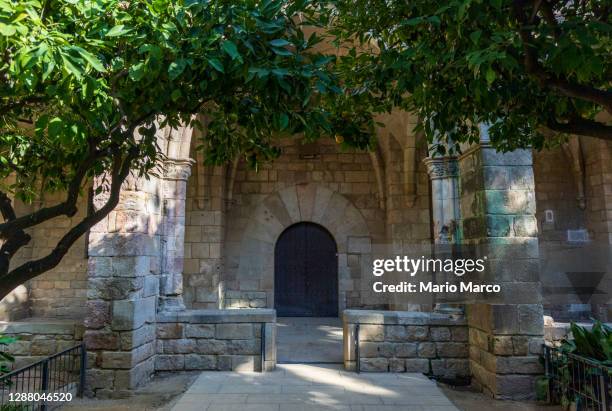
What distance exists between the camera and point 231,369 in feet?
15.4

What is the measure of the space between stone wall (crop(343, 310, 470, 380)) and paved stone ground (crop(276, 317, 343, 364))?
49 centimetres

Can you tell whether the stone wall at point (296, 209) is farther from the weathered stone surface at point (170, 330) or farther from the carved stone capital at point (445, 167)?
the weathered stone surface at point (170, 330)

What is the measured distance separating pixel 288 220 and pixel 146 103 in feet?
20.7

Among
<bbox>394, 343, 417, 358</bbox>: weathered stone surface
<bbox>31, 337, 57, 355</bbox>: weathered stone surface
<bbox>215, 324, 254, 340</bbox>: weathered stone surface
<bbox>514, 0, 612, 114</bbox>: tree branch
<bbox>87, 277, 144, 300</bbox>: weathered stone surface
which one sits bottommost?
<bbox>394, 343, 417, 358</bbox>: weathered stone surface

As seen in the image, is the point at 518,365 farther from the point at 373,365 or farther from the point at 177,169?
the point at 177,169

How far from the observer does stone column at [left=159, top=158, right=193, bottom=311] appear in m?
5.07

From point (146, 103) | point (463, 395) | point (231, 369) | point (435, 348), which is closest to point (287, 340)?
point (231, 369)

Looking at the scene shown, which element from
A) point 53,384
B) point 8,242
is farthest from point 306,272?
point 8,242

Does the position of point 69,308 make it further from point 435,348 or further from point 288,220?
point 435,348

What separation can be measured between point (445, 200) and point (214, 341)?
3.32 metres

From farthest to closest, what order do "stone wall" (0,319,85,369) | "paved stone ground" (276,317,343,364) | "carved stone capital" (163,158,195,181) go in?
"carved stone capital" (163,158,195,181) < "paved stone ground" (276,317,343,364) < "stone wall" (0,319,85,369)

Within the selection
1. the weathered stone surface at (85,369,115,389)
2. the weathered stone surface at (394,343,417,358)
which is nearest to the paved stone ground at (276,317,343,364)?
the weathered stone surface at (394,343,417,358)

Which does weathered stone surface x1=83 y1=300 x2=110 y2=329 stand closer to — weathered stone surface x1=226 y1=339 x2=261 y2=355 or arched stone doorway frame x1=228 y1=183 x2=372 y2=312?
weathered stone surface x1=226 y1=339 x2=261 y2=355

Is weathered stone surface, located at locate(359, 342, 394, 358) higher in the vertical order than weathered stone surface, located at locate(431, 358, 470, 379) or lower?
higher
